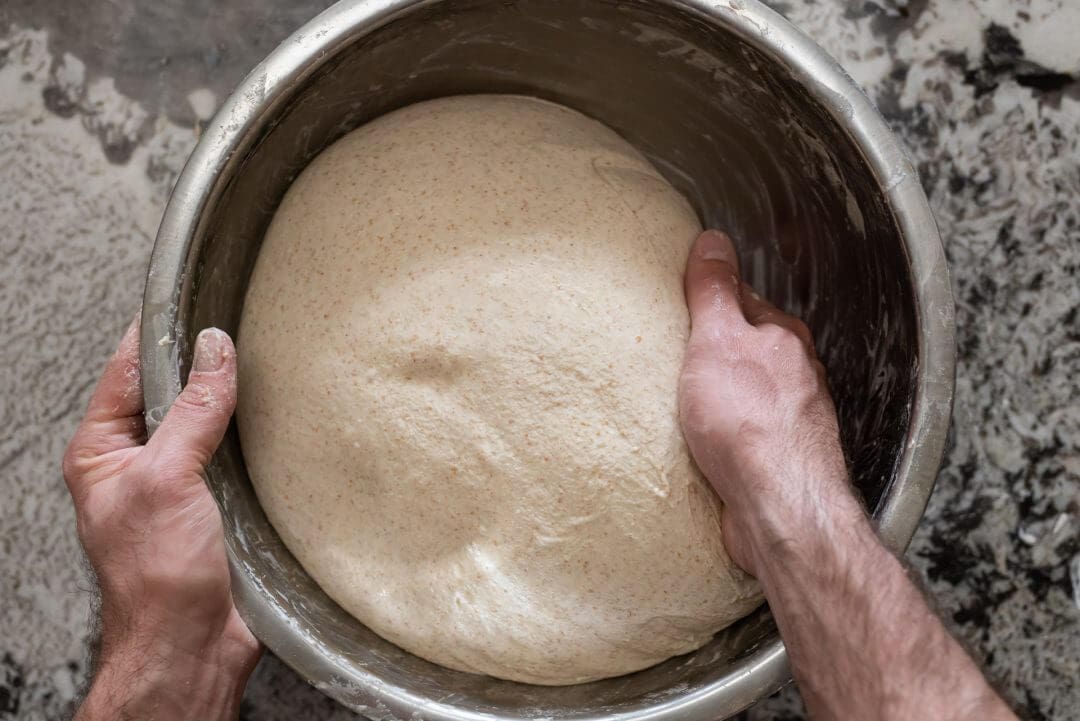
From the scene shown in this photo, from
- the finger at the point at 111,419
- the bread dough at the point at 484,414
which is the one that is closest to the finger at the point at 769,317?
the bread dough at the point at 484,414

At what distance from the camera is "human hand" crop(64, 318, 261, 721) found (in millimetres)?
928

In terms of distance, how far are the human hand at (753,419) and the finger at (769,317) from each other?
0.01 meters

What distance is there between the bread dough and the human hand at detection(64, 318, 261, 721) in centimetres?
11

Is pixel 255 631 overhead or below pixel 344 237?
below

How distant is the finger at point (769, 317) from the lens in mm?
1117

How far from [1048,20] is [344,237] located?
0.92 metres

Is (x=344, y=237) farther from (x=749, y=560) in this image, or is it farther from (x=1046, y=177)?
(x=1046, y=177)

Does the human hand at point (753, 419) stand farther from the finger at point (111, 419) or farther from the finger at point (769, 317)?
the finger at point (111, 419)

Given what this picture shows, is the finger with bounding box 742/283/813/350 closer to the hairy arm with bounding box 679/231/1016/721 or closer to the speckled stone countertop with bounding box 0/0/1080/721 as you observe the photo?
the hairy arm with bounding box 679/231/1016/721

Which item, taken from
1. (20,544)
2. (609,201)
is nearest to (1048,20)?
(609,201)

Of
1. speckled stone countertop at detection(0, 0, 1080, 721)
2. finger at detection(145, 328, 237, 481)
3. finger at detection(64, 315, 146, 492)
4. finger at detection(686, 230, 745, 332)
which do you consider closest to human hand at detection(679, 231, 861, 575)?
finger at detection(686, 230, 745, 332)

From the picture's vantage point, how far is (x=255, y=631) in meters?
0.94

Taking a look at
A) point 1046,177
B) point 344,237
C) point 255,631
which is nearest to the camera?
point 255,631

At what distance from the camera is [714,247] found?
1.11m
